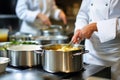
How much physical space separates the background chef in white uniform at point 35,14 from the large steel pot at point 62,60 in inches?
51.7

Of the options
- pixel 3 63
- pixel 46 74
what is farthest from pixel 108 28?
pixel 3 63

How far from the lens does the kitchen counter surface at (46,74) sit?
1249 millimetres

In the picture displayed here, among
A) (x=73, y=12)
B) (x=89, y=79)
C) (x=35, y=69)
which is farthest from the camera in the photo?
(x=73, y=12)

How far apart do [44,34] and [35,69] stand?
122 cm

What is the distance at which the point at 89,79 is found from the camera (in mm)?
1240

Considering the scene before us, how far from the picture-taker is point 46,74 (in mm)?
1303

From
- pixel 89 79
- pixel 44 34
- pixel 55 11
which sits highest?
pixel 55 11

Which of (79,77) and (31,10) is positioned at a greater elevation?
(31,10)

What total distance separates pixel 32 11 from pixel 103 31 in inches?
59.4

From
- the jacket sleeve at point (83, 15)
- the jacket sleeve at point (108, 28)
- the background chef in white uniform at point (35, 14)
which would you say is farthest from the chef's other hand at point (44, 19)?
the jacket sleeve at point (108, 28)

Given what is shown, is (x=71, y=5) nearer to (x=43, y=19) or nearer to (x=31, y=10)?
(x=31, y=10)

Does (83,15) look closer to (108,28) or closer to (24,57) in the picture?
(108,28)

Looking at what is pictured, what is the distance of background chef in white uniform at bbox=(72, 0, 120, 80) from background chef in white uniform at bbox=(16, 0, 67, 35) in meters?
0.95

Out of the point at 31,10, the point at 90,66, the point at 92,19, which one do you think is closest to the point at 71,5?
the point at 31,10
